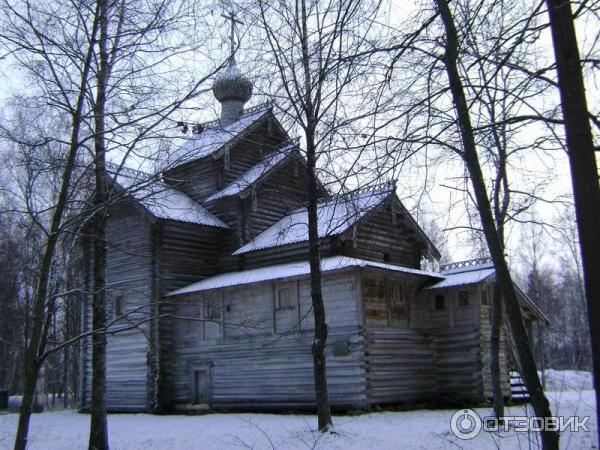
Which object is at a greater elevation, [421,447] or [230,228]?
[230,228]

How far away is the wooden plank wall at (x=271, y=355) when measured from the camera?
67.2 feet

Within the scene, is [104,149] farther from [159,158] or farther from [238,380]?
[238,380]

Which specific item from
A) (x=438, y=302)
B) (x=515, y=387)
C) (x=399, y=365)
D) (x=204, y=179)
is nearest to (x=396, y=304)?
(x=399, y=365)

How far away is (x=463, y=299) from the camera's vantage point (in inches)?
929

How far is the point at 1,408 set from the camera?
100ft

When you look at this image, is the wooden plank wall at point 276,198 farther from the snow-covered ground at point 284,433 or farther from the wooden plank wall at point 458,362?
the snow-covered ground at point 284,433

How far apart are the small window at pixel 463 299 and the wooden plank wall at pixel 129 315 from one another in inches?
477

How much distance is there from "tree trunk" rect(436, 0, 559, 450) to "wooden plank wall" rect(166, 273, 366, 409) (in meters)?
11.3

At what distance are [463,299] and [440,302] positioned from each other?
3.40 ft

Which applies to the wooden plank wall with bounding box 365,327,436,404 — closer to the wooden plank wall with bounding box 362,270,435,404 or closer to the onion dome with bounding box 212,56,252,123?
the wooden plank wall with bounding box 362,270,435,404

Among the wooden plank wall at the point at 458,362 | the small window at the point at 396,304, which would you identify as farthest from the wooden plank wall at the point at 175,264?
the wooden plank wall at the point at 458,362

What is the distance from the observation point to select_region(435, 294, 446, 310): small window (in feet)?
79.4

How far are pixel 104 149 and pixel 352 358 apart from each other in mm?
13044

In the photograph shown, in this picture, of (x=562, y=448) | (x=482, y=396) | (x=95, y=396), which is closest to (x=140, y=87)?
(x=95, y=396)
